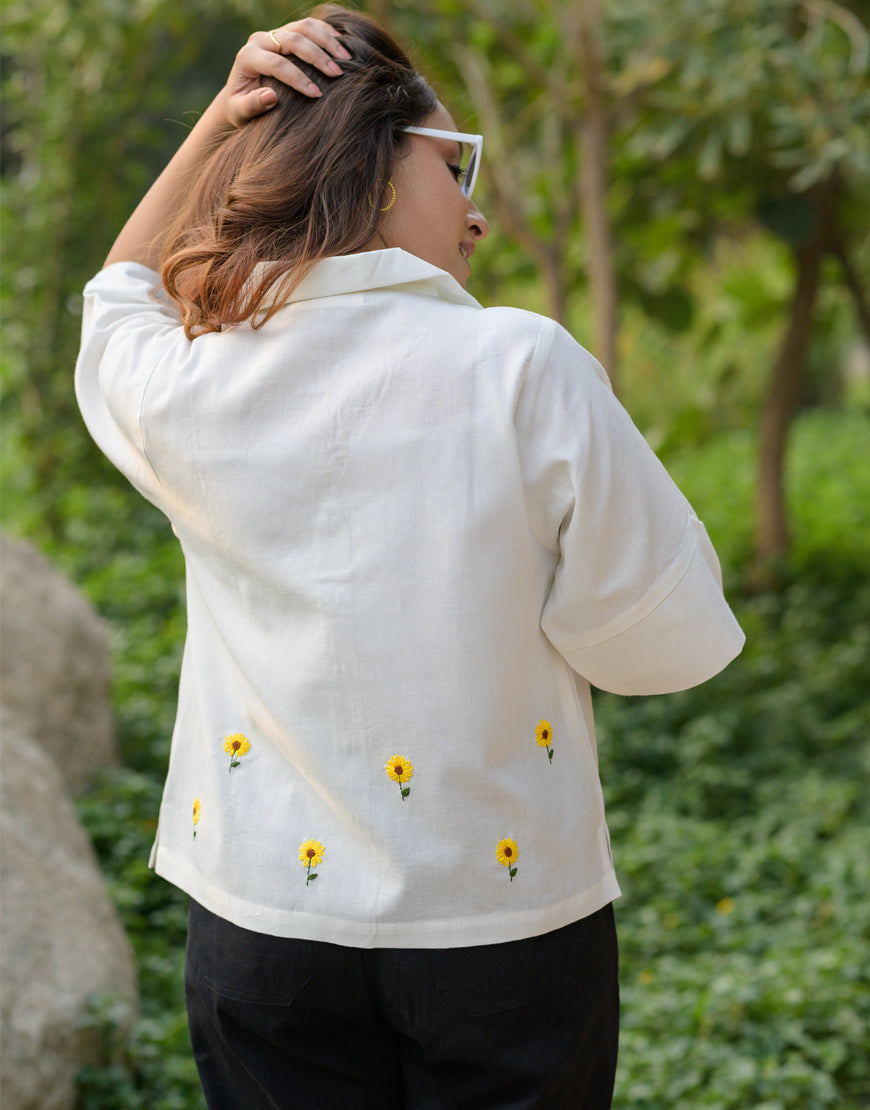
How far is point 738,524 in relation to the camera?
6598 millimetres

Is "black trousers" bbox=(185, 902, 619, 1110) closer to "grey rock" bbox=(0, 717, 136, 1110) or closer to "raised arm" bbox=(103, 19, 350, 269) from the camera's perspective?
"raised arm" bbox=(103, 19, 350, 269)

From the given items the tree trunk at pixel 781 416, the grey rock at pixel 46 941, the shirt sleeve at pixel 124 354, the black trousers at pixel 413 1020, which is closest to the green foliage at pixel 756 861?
the tree trunk at pixel 781 416

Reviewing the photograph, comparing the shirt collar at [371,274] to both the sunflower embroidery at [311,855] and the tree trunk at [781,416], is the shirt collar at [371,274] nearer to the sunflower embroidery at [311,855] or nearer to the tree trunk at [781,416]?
the sunflower embroidery at [311,855]

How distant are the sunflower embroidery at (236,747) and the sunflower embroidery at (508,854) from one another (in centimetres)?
26

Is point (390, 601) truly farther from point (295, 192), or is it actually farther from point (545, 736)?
point (295, 192)

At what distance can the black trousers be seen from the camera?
3.48ft

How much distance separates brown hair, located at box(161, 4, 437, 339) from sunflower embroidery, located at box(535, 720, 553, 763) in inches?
17.5

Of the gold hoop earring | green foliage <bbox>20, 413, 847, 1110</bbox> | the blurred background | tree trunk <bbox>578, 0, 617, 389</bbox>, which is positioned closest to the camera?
the gold hoop earring

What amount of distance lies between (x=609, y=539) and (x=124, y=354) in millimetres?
498

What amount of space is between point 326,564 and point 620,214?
4307 mm

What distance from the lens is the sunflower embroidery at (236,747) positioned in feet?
3.70

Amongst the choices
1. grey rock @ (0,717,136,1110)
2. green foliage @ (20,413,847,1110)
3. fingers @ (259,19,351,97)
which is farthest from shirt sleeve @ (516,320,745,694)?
green foliage @ (20,413,847,1110)

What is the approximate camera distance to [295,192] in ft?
3.52

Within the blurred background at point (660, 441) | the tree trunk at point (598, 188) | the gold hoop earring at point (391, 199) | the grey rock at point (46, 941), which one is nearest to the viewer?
the gold hoop earring at point (391, 199)
